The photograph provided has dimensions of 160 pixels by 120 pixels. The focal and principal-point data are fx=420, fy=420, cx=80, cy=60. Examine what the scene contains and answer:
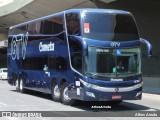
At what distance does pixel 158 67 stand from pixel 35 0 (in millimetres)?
13839

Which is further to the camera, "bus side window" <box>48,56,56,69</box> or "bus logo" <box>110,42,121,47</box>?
"bus side window" <box>48,56,56,69</box>

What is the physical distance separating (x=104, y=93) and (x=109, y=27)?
8.55ft

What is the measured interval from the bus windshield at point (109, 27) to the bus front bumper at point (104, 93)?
1.90m

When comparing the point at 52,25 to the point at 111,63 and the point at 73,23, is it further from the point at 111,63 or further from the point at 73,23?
the point at 111,63

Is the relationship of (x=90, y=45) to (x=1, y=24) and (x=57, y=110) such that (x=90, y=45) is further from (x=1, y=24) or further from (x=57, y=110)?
(x=1, y=24)

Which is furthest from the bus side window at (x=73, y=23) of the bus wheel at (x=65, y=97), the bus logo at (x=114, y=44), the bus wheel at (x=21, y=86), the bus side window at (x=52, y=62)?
the bus wheel at (x=21, y=86)

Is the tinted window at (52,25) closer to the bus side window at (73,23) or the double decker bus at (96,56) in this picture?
the double decker bus at (96,56)

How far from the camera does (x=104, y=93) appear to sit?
1559 centimetres

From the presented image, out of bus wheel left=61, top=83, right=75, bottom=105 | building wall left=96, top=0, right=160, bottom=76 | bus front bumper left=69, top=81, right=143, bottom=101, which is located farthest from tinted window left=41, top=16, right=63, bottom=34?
building wall left=96, top=0, right=160, bottom=76

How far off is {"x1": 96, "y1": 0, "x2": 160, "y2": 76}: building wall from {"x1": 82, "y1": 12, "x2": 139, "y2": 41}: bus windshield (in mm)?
20574

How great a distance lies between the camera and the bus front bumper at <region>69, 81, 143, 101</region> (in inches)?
613

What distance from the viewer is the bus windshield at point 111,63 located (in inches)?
618

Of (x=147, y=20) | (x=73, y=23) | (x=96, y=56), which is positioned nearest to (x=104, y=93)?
(x=96, y=56)

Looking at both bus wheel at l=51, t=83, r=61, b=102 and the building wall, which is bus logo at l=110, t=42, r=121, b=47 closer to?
bus wheel at l=51, t=83, r=61, b=102
